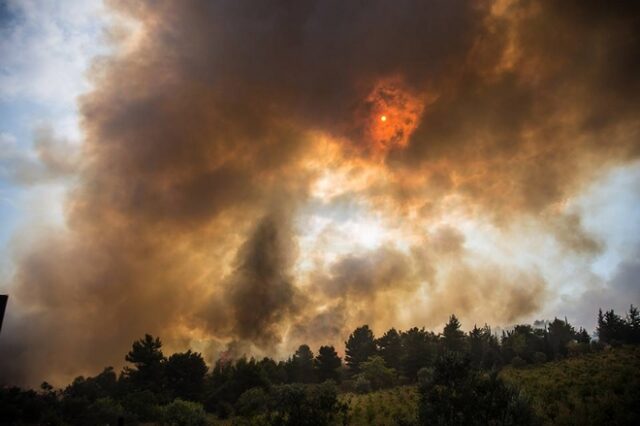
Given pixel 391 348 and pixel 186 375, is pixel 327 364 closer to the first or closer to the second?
pixel 391 348

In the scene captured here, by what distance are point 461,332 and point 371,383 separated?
27.8 m

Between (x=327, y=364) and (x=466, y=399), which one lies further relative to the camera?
(x=327, y=364)

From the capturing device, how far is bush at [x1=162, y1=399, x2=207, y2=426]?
37.9 m

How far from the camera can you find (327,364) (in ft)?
266

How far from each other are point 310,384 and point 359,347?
3541 centimetres

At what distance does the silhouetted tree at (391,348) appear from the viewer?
83812 mm

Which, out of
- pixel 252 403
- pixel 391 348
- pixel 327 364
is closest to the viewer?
pixel 252 403

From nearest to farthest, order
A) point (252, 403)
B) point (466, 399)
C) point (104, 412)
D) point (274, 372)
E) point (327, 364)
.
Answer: point (466, 399) → point (104, 412) → point (252, 403) → point (274, 372) → point (327, 364)

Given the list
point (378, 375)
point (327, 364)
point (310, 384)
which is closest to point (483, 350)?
point (378, 375)

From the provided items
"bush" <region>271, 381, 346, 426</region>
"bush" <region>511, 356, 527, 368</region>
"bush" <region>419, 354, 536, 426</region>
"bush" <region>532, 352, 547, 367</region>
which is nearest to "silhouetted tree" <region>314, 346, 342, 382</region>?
"bush" <region>511, 356, 527, 368</region>

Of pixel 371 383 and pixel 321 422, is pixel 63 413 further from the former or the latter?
pixel 371 383

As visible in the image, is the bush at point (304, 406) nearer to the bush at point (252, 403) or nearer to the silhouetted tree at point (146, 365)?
the bush at point (252, 403)

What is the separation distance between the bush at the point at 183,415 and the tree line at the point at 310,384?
0.11 meters

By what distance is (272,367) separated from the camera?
3054 inches
